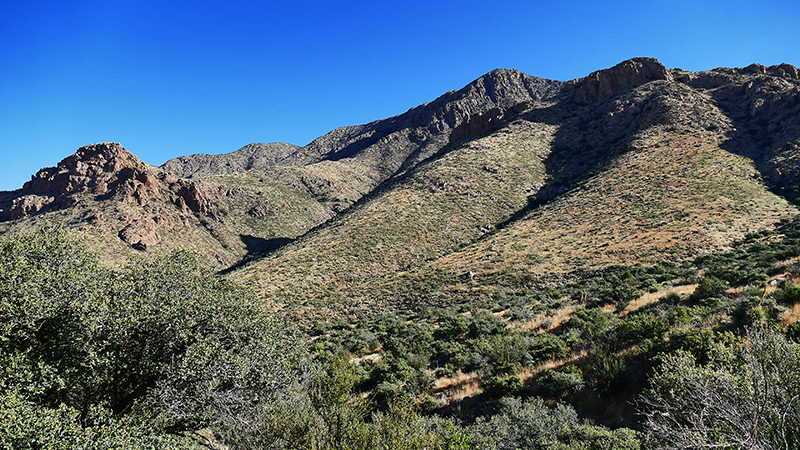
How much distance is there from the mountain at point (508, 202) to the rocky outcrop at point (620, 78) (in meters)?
0.32

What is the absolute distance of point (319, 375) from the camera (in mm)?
10242

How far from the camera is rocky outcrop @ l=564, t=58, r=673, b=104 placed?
2789 inches

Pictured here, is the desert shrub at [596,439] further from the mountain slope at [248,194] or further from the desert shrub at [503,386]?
the mountain slope at [248,194]

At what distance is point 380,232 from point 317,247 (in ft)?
30.8

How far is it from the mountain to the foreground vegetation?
460 centimetres

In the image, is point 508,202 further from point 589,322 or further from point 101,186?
point 101,186

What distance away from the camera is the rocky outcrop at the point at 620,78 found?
70.8 metres

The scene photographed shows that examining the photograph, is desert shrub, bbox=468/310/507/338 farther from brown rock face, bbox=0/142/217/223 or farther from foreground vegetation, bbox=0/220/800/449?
brown rock face, bbox=0/142/217/223

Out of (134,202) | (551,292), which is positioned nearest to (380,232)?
(551,292)

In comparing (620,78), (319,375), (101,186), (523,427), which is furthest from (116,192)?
(620,78)

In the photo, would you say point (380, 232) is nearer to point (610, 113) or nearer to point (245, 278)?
point (245, 278)

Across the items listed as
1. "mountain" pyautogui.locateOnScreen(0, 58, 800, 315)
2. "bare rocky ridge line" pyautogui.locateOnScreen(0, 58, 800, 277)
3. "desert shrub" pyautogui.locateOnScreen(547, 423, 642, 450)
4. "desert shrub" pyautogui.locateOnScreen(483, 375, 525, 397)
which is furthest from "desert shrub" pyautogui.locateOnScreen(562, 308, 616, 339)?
"bare rocky ridge line" pyautogui.locateOnScreen(0, 58, 800, 277)

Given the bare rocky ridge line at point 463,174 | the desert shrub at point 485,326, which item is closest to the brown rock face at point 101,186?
the bare rocky ridge line at point 463,174

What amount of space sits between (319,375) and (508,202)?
156 ft
